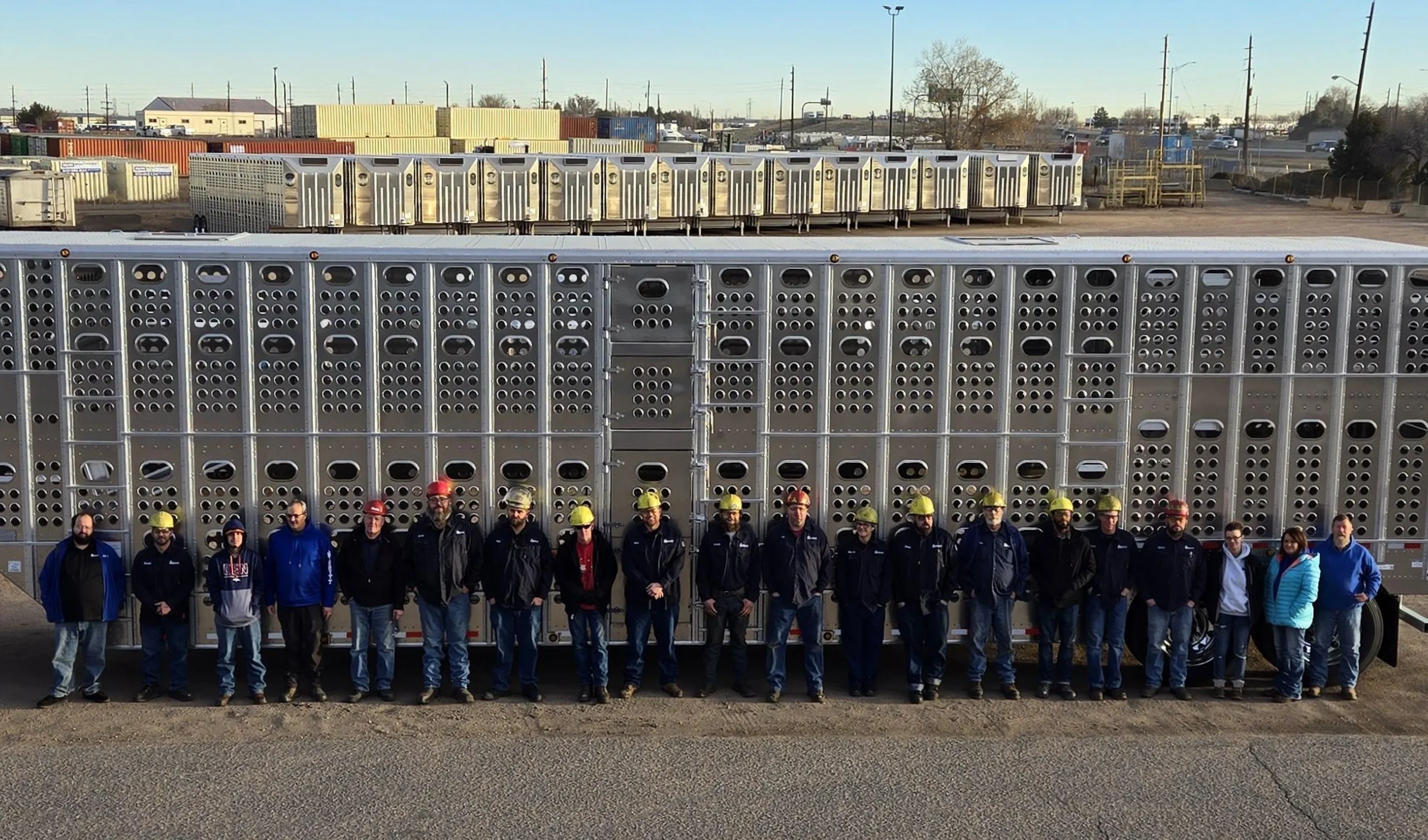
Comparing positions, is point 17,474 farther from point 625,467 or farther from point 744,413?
point 744,413

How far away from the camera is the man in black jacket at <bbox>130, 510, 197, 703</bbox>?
33.1 feet

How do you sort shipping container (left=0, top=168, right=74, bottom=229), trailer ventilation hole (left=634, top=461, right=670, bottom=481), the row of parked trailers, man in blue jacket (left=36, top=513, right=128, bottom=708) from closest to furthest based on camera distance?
man in blue jacket (left=36, top=513, right=128, bottom=708)
trailer ventilation hole (left=634, top=461, right=670, bottom=481)
the row of parked trailers
shipping container (left=0, top=168, right=74, bottom=229)

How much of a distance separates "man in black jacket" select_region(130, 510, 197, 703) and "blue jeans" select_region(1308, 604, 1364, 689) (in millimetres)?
8385

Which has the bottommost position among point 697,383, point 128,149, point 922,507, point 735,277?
point 922,507

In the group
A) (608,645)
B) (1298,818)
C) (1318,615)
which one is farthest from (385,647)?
(1318,615)

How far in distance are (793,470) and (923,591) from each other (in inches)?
52.1

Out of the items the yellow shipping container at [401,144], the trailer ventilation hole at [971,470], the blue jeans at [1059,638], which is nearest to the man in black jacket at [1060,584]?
the blue jeans at [1059,638]

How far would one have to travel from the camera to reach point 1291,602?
10398mm

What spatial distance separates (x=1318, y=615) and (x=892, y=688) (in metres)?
3.26

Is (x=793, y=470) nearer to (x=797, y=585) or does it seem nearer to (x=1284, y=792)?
(x=797, y=585)

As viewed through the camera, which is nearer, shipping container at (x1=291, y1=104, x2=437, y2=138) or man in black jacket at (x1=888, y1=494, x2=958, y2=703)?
man in black jacket at (x1=888, y1=494, x2=958, y2=703)

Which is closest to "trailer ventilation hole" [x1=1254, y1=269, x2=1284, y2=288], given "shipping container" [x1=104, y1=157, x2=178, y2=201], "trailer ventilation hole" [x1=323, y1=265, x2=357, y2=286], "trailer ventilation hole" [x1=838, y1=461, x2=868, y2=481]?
"trailer ventilation hole" [x1=838, y1=461, x2=868, y2=481]

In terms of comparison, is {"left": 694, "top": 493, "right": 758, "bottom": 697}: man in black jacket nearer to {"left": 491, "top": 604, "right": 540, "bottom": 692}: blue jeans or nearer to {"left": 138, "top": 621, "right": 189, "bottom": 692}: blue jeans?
{"left": 491, "top": 604, "right": 540, "bottom": 692}: blue jeans

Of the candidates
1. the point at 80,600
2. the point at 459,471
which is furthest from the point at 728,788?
the point at 80,600
